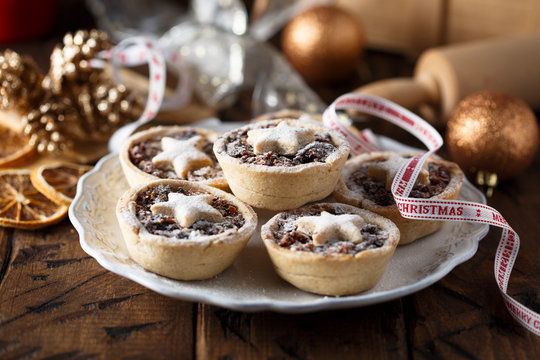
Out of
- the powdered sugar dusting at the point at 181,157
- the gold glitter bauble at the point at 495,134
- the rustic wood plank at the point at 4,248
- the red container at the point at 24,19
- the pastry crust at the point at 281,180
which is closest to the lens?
the pastry crust at the point at 281,180

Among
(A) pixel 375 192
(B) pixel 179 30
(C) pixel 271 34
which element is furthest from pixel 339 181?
(C) pixel 271 34

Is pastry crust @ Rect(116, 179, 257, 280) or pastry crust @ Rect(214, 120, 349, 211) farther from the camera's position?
pastry crust @ Rect(214, 120, 349, 211)

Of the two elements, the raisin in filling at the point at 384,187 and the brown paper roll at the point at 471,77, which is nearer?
the raisin in filling at the point at 384,187

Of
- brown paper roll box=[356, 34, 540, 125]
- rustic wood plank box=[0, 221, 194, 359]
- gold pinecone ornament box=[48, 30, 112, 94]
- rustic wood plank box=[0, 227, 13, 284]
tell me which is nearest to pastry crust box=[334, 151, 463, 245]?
rustic wood plank box=[0, 221, 194, 359]

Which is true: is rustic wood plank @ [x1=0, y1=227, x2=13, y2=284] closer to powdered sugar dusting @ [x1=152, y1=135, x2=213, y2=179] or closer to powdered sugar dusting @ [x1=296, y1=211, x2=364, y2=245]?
powdered sugar dusting @ [x1=152, y1=135, x2=213, y2=179]

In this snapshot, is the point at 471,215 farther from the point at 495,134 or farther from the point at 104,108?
the point at 104,108

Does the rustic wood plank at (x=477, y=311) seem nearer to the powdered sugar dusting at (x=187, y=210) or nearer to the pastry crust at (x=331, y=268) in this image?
the pastry crust at (x=331, y=268)

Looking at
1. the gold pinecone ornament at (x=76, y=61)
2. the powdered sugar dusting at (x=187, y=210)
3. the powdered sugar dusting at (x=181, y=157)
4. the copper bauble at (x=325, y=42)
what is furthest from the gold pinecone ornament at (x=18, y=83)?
the copper bauble at (x=325, y=42)

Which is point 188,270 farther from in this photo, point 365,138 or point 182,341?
point 365,138
